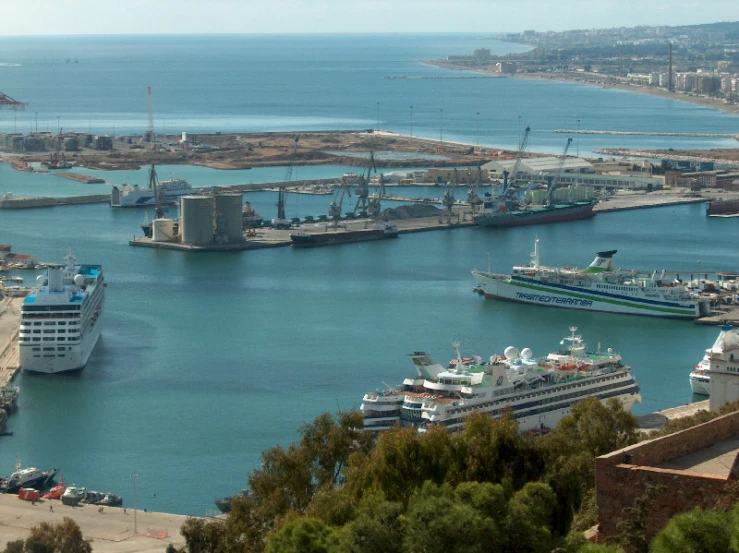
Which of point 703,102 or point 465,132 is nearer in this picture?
point 465,132

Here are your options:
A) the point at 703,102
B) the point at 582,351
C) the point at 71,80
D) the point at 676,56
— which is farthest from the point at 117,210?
the point at 676,56

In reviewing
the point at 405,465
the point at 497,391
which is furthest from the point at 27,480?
the point at 405,465

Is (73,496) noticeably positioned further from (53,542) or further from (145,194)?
(145,194)

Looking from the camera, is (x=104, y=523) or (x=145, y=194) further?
(x=145, y=194)

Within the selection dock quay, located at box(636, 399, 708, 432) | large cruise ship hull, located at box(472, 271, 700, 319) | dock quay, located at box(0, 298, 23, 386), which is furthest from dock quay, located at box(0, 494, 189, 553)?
large cruise ship hull, located at box(472, 271, 700, 319)

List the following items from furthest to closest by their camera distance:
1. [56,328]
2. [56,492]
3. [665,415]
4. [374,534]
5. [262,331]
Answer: [262,331] < [56,328] < [665,415] < [56,492] < [374,534]

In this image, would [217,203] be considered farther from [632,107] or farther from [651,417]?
[632,107]
